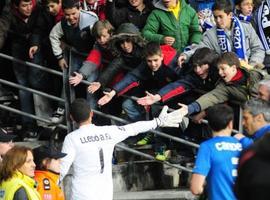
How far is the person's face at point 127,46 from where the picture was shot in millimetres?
7141

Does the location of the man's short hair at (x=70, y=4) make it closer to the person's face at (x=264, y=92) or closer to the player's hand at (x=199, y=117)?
the player's hand at (x=199, y=117)

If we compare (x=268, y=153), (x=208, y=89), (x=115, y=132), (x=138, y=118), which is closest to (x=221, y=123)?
(x=115, y=132)

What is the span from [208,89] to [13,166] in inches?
95.4

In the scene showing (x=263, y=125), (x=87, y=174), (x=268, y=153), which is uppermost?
(x=268, y=153)

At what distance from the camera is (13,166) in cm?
545

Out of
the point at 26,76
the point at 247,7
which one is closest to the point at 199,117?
the point at 247,7

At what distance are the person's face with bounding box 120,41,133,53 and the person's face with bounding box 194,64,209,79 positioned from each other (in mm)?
756

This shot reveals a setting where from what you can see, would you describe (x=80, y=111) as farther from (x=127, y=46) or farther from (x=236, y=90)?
(x=236, y=90)

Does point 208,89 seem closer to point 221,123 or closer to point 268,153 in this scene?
point 221,123

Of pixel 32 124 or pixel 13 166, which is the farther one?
pixel 32 124

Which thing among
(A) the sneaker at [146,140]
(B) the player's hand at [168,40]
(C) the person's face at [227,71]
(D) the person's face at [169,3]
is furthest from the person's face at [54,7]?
(C) the person's face at [227,71]

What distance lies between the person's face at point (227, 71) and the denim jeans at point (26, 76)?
94.0 inches

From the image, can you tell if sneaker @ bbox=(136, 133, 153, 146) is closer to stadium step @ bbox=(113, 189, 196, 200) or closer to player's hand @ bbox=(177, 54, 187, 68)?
stadium step @ bbox=(113, 189, 196, 200)

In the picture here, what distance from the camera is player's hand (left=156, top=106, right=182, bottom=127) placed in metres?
6.41
